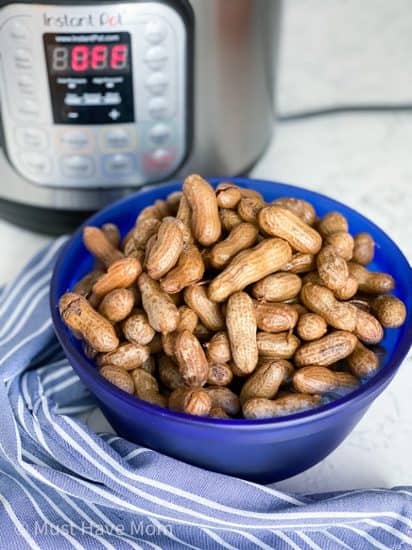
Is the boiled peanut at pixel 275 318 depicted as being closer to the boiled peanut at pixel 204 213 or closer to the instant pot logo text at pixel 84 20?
the boiled peanut at pixel 204 213

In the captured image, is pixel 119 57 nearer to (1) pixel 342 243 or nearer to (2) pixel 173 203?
(2) pixel 173 203

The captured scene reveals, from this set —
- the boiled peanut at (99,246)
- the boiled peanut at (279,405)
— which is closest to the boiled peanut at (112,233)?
the boiled peanut at (99,246)

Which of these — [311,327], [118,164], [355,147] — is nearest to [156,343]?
[311,327]

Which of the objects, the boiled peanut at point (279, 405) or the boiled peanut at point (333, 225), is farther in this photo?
the boiled peanut at point (333, 225)

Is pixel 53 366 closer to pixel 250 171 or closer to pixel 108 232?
pixel 108 232

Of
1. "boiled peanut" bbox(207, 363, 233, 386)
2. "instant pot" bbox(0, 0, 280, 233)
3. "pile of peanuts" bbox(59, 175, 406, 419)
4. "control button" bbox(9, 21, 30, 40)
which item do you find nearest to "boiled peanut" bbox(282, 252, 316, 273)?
"pile of peanuts" bbox(59, 175, 406, 419)
